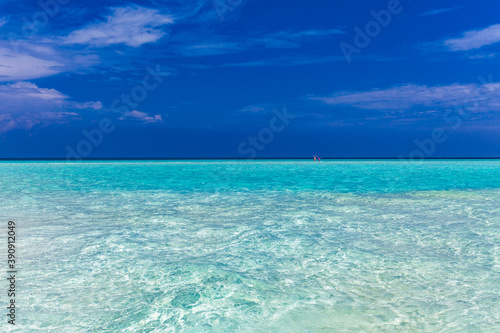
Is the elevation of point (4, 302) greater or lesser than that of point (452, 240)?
lesser

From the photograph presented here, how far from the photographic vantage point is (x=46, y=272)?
21.4 ft

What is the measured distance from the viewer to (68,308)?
5.03m

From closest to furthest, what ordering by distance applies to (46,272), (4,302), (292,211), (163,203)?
(4,302)
(46,272)
(292,211)
(163,203)

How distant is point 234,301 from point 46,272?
12.1ft

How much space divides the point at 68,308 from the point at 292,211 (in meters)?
9.08

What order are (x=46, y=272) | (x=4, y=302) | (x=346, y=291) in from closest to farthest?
(x=4, y=302)
(x=346, y=291)
(x=46, y=272)

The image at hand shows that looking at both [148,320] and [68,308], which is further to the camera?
[68,308]

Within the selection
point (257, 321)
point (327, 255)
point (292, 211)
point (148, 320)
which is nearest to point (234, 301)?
point (257, 321)

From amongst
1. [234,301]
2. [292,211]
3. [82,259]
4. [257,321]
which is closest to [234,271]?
[234,301]

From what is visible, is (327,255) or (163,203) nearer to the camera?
(327,255)

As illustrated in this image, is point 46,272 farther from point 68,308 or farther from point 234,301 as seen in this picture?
point 234,301

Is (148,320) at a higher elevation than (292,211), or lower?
lower

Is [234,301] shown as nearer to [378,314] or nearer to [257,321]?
[257,321]

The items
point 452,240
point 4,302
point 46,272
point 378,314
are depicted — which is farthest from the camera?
point 452,240
